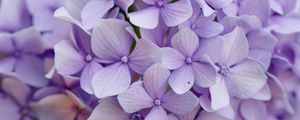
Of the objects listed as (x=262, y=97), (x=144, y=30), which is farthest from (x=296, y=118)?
(x=144, y=30)

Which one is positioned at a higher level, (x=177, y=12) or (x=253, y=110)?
(x=177, y=12)

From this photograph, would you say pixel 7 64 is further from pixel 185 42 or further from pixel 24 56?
pixel 185 42

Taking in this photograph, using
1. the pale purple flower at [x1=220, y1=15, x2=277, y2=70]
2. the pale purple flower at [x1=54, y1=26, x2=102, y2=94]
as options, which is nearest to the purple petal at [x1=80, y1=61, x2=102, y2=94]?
the pale purple flower at [x1=54, y1=26, x2=102, y2=94]

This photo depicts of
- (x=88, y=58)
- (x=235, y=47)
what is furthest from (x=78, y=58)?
(x=235, y=47)

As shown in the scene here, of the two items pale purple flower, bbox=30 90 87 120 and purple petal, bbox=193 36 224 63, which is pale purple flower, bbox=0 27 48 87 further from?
purple petal, bbox=193 36 224 63

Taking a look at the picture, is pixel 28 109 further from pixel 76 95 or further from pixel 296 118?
pixel 296 118
